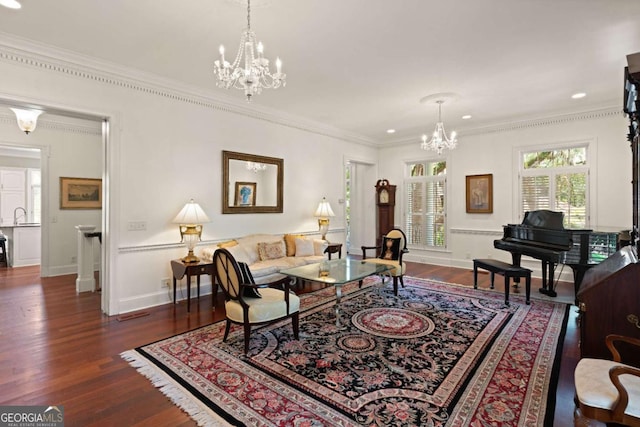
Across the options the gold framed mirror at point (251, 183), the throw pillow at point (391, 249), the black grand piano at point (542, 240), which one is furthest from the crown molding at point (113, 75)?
the black grand piano at point (542, 240)

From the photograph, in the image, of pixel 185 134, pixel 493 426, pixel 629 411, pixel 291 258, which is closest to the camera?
pixel 629 411

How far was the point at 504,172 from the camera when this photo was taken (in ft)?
20.7

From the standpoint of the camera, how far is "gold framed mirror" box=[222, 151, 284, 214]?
506 cm

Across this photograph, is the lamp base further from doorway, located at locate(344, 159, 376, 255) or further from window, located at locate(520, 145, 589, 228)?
window, located at locate(520, 145, 589, 228)

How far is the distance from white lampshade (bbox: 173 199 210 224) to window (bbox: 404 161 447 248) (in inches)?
203

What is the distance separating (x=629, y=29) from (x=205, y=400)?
4.87 meters

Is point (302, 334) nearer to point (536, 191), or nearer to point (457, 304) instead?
point (457, 304)

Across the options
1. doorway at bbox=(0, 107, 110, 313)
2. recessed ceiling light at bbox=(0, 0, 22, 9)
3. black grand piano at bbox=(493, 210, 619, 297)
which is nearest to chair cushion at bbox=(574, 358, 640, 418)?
black grand piano at bbox=(493, 210, 619, 297)

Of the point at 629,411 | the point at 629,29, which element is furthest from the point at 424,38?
the point at 629,411

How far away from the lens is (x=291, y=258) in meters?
5.24

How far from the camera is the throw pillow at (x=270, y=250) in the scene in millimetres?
5066

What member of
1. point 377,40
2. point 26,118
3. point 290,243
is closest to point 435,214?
point 290,243

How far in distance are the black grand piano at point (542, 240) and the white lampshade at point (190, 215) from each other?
15.1 ft

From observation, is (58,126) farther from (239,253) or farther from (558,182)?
(558,182)
